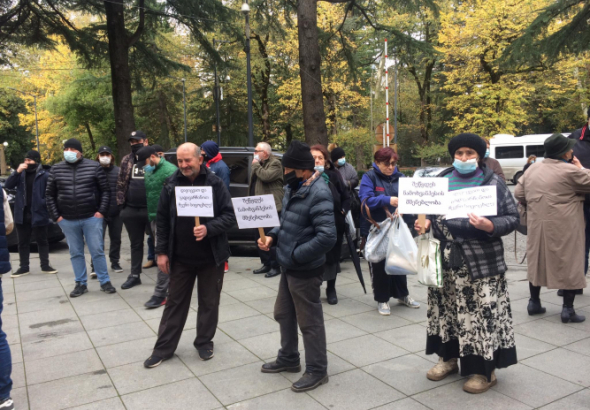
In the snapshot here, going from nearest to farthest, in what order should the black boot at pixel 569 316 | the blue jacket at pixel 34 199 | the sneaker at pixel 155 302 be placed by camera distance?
1. the black boot at pixel 569 316
2. the sneaker at pixel 155 302
3. the blue jacket at pixel 34 199

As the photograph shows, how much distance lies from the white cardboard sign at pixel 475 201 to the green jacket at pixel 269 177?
386cm

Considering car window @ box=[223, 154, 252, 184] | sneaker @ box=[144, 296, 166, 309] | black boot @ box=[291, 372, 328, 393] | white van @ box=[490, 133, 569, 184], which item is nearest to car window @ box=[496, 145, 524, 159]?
white van @ box=[490, 133, 569, 184]

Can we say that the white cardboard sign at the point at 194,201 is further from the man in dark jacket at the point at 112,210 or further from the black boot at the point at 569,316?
the black boot at the point at 569,316

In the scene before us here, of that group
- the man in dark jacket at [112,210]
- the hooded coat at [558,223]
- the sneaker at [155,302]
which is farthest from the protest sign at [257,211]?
the man in dark jacket at [112,210]

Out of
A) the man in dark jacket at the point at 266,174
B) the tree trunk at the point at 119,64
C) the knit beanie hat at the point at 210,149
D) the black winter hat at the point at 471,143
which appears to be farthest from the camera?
the tree trunk at the point at 119,64

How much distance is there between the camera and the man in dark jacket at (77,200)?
21.4 ft

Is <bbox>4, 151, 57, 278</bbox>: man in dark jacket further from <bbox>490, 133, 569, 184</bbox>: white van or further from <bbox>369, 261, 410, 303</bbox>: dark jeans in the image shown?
<bbox>490, 133, 569, 184</bbox>: white van

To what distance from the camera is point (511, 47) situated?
39.4 feet

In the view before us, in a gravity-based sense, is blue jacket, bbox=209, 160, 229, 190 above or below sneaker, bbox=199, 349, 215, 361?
above

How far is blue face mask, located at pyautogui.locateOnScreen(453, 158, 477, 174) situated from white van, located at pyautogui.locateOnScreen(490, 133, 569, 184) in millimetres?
26047

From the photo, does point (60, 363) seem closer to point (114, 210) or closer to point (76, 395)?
point (76, 395)

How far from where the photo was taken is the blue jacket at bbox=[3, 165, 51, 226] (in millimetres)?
8031

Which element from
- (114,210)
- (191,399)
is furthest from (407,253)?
(114,210)

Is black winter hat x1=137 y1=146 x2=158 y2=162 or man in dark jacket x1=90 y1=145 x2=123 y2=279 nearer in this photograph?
black winter hat x1=137 y1=146 x2=158 y2=162
